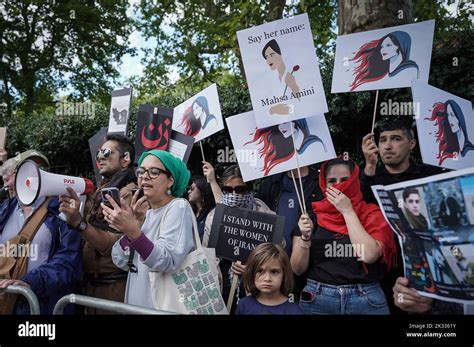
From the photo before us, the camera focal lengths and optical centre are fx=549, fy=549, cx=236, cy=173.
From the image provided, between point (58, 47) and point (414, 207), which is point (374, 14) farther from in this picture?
point (58, 47)

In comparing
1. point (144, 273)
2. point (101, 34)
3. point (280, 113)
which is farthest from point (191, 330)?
point (101, 34)

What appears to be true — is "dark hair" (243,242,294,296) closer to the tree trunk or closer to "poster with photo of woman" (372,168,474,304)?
"poster with photo of woman" (372,168,474,304)

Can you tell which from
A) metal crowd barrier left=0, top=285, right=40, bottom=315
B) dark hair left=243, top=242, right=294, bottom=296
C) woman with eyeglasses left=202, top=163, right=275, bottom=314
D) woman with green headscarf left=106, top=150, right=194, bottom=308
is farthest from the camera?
woman with eyeglasses left=202, top=163, right=275, bottom=314

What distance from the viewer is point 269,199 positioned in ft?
14.0

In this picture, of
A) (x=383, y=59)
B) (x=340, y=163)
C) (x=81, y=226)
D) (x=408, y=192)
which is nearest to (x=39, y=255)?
(x=81, y=226)

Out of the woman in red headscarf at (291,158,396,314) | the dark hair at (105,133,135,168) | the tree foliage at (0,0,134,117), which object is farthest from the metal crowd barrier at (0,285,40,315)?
the tree foliage at (0,0,134,117)

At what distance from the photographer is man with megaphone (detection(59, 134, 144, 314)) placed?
11.0 ft

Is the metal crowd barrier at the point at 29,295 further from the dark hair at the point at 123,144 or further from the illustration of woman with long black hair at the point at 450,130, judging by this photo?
the illustration of woman with long black hair at the point at 450,130

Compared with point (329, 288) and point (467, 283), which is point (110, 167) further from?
point (467, 283)

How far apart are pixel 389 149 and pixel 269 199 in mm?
1018

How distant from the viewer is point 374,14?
5.71m

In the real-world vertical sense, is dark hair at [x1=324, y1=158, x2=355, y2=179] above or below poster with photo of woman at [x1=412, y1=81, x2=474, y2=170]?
below

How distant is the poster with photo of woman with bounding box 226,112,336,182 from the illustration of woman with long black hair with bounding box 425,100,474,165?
2.46 feet

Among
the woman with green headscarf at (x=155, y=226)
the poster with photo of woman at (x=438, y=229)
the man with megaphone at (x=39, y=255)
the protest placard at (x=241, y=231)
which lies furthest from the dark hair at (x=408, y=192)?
the man with megaphone at (x=39, y=255)
